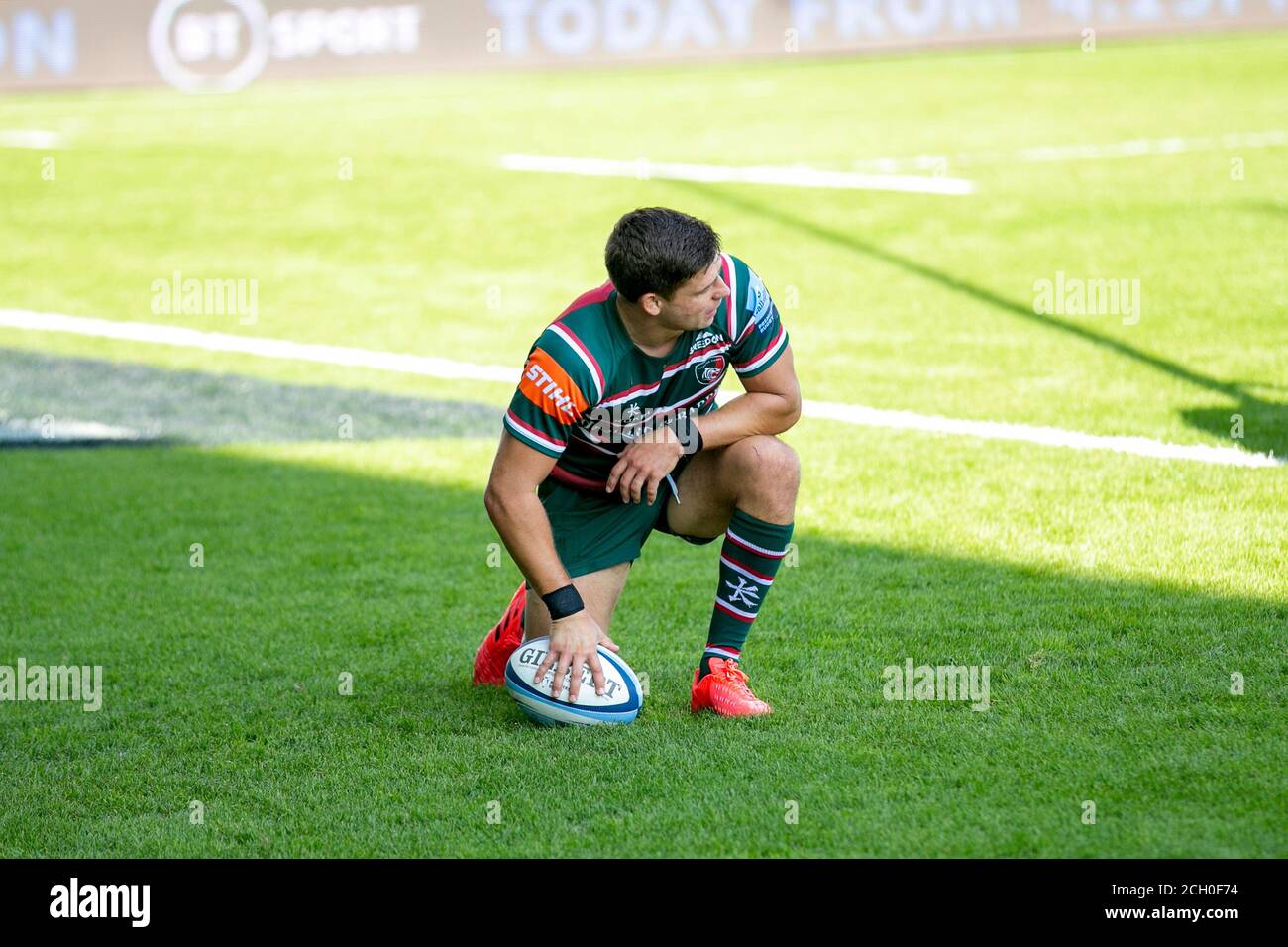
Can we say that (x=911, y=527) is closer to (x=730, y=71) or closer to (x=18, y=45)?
(x=730, y=71)

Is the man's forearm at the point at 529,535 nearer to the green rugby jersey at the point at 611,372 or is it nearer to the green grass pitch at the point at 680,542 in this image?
the green rugby jersey at the point at 611,372

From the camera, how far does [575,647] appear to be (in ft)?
Answer: 14.9

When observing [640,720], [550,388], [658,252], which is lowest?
[640,720]

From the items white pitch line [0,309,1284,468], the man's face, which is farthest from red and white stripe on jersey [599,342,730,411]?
white pitch line [0,309,1284,468]

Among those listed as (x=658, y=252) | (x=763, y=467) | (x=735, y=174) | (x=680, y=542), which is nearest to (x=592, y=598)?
(x=763, y=467)

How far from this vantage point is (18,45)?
23.5 metres

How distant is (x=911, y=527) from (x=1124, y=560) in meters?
1.01

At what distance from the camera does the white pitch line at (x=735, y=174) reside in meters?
15.1

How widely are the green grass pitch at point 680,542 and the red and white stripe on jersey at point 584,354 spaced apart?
1077 mm

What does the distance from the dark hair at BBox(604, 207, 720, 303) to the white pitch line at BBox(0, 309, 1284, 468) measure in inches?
159

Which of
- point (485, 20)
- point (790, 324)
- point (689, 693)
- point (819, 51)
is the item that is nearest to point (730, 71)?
point (819, 51)

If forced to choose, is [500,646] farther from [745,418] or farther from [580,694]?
[745,418]

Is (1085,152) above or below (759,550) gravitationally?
above

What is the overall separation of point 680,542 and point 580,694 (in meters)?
2.22
